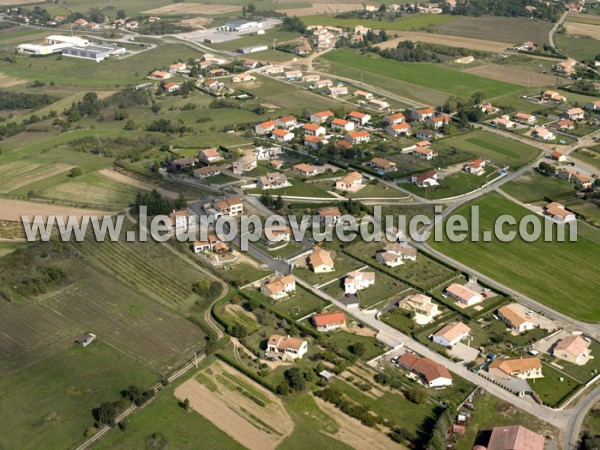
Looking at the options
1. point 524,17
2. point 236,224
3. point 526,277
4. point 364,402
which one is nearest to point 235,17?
point 524,17

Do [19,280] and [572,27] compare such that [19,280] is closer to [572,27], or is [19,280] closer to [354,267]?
[354,267]

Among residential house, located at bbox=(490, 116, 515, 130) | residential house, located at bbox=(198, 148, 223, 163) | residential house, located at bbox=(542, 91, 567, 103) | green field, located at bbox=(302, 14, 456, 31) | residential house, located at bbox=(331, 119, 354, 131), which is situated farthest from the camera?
green field, located at bbox=(302, 14, 456, 31)

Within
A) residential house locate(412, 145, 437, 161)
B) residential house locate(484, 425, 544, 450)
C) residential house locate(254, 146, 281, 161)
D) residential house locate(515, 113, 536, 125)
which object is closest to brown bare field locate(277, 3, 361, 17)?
residential house locate(515, 113, 536, 125)

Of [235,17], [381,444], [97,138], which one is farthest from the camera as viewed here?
[235,17]

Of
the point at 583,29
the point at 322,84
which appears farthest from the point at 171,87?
the point at 583,29

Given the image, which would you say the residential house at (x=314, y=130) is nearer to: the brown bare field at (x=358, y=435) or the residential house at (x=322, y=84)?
the residential house at (x=322, y=84)

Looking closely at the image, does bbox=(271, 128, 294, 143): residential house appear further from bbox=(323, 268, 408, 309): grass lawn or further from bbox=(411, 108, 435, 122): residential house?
bbox=(323, 268, 408, 309): grass lawn

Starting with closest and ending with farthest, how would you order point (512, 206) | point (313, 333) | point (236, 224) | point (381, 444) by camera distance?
point (381, 444), point (313, 333), point (236, 224), point (512, 206)
